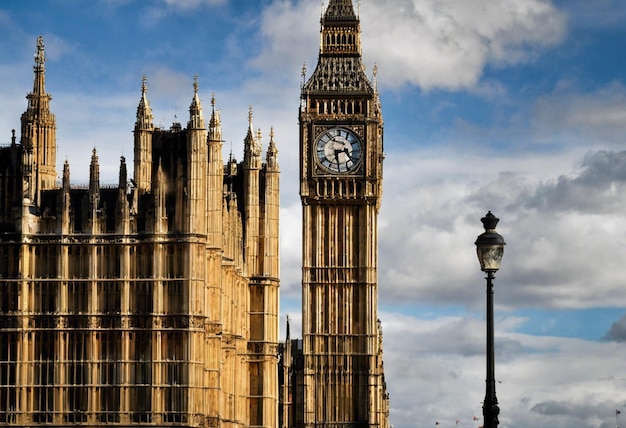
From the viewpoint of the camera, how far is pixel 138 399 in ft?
331

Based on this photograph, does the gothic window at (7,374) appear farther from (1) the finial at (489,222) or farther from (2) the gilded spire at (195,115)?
(1) the finial at (489,222)

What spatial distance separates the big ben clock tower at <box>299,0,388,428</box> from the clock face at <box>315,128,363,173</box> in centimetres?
9

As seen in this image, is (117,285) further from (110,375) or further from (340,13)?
(340,13)

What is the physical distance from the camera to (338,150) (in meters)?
147

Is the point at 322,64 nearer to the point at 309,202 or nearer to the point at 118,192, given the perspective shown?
the point at 309,202

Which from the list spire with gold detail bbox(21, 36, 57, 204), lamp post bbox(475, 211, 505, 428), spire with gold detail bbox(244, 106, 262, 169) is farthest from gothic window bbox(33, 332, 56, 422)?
lamp post bbox(475, 211, 505, 428)

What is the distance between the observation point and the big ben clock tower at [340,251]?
144 metres

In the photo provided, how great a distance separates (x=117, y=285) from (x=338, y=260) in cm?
4624

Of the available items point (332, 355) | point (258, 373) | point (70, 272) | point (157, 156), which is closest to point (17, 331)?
point (70, 272)

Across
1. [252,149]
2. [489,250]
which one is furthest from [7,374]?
[489,250]

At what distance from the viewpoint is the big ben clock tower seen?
144m

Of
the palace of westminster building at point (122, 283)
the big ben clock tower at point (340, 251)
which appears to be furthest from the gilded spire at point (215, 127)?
the big ben clock tower at point (340, 251)

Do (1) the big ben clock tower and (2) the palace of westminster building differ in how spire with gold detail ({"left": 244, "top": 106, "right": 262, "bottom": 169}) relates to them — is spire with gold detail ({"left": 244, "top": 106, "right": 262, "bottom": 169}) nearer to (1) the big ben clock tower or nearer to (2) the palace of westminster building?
(2) the palace of westminster building

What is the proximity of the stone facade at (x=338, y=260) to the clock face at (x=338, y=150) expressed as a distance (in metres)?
0.09
